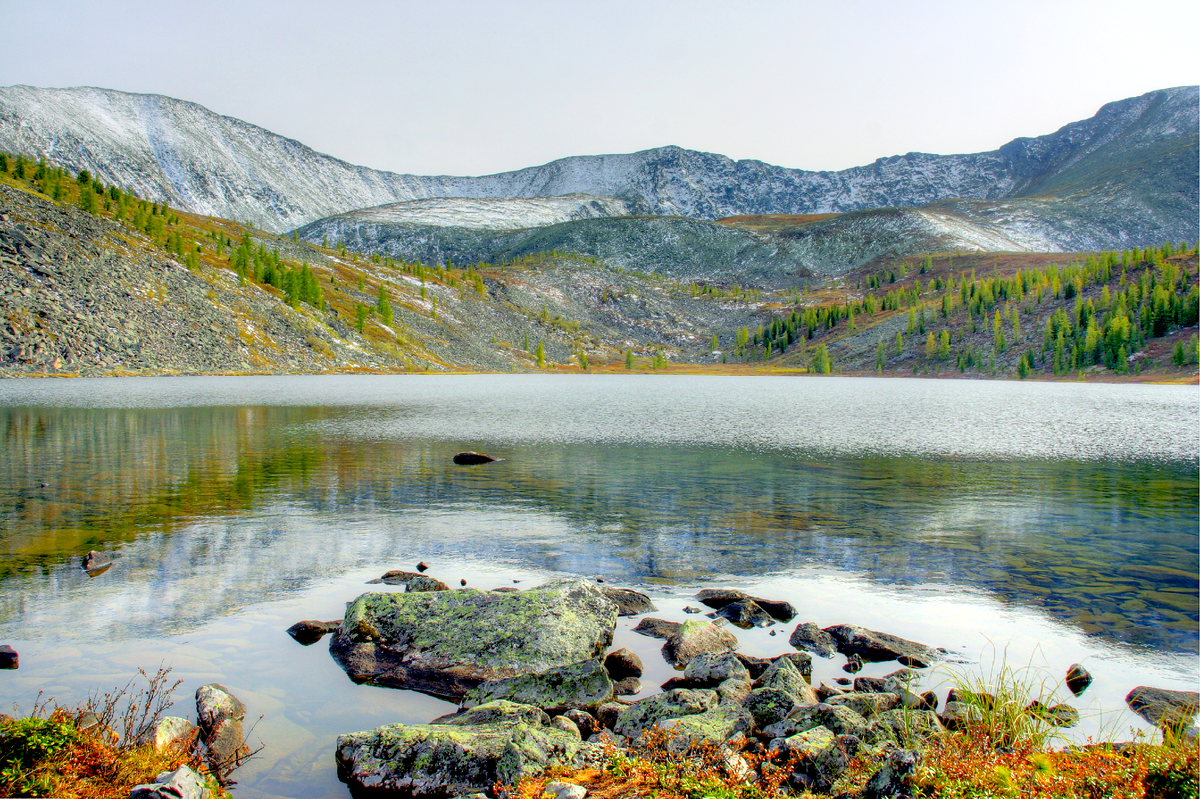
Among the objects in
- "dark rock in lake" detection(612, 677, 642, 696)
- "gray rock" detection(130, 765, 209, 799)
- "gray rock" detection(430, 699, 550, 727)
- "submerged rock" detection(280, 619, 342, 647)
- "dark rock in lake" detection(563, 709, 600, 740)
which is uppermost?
"gray rock" detection(130, 765, 209, 799)

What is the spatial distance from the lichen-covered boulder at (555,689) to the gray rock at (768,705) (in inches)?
98.8

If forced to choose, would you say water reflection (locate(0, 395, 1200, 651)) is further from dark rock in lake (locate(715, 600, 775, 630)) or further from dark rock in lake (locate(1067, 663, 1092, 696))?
dark rock in lake (locate(1067, 663, 1092, 696))

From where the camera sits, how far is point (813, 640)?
14422mm

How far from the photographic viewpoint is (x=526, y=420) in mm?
64250

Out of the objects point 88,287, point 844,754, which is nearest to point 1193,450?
point 844,754

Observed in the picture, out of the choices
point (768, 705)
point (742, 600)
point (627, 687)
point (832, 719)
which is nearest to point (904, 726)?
point (832, 719)

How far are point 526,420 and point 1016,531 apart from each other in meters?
45.5

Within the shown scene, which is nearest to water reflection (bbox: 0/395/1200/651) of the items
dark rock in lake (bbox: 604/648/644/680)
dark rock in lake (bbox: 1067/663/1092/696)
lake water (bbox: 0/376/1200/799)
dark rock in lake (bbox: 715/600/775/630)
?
lake water (bbox: 0/376/1200/799)

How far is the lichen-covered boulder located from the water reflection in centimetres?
669

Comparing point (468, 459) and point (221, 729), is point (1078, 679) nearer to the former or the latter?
point (221, 729)

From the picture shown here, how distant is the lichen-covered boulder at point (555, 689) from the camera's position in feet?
38.0

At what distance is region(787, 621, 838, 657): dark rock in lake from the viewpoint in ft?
46.3

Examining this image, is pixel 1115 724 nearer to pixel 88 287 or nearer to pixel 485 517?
pixel 485 517

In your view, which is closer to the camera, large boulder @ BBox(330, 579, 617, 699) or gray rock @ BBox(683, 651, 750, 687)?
gray rock @ BBox(683, 651, 750, 687)
